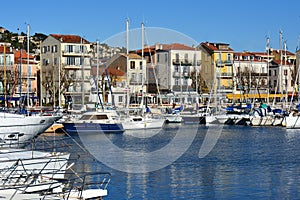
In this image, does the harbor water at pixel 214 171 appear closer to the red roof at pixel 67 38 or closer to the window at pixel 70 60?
the window at pixel 70 60

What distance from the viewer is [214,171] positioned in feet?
104

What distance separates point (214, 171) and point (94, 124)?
85.2ft

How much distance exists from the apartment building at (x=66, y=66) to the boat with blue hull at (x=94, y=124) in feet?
108

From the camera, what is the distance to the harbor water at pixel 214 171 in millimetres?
25406

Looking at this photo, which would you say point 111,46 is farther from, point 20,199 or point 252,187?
point 20,199

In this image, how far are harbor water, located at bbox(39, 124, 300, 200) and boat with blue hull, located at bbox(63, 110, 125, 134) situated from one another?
4.93m

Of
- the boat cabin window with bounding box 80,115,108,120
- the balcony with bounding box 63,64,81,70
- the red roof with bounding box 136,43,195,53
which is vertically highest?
the red roof with bounding box 136,43,195,53

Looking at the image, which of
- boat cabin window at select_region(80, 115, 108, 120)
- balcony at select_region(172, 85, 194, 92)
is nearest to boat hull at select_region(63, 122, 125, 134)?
boat cabin window at select_region(80, 115, 108, 120)

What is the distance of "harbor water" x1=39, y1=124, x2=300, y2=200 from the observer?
25406mm

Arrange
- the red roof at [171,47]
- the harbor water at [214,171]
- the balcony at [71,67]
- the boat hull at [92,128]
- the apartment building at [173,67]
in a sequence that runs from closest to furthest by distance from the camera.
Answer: the harbor water at [214,171], the boat hull at [92,128], the balcony at [71,67], the apartment building at [173,67], the red roof at [171,47]

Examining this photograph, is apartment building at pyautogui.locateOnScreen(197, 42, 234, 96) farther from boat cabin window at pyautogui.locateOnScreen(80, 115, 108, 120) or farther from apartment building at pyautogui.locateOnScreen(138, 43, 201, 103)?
boat cabin window at pyautogui.locateOnScreen(80, 115, 108, 120)

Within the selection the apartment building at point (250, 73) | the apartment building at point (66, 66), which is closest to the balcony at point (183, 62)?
the apartment building at point (250, 73)

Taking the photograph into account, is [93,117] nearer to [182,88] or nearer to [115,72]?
→ [115,72]

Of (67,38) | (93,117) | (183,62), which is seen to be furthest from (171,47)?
(93,117)
